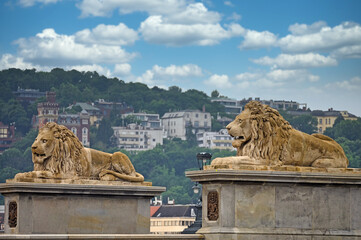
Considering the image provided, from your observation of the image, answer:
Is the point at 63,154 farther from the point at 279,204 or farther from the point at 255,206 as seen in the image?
the point at 279,204

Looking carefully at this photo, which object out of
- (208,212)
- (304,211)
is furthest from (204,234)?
(304,211)

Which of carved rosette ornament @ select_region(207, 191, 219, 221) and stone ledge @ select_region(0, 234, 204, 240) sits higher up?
carved rosette ornament @ select_region(207, 191, 219, 221)

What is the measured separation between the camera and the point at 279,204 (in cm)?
2616

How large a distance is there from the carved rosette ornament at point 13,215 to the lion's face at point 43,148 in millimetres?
1737

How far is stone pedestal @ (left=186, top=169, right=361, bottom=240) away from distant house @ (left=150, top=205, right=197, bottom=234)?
15555 centimetres

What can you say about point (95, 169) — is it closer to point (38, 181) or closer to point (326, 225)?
point (38, 181)

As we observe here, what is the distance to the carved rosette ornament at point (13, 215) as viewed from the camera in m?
28.7

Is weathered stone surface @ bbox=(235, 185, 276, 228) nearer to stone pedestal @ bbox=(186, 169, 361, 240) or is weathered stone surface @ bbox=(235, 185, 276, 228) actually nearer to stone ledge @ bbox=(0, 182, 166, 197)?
stone pedestal @ bbox=(186, 169, 361, 240)

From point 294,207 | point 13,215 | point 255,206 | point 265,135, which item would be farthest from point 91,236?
point 13,215

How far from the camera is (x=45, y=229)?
29.6 m

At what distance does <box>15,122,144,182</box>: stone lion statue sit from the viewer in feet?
99.2

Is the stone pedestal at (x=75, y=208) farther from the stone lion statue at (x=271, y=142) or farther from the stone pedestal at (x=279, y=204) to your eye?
the stone pedestal at (x=279, y=204)

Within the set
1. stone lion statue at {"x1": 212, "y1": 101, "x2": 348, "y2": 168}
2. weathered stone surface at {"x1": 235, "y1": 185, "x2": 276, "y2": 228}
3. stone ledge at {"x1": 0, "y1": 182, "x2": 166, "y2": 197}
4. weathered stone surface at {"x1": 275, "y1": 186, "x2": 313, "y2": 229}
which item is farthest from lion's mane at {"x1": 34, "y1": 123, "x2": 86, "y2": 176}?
weathered stone surface at {"x1": 275, "y1": 186, "x2": 313, "y2": 229}

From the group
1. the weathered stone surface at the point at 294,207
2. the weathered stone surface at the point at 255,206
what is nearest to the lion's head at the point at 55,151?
the weathered stone surface at the point at 255,206
